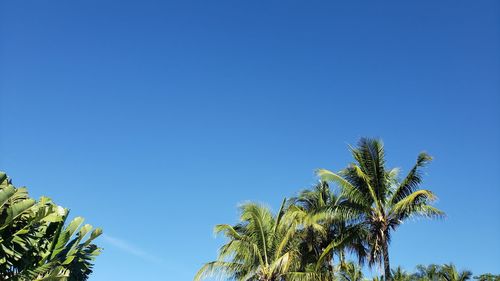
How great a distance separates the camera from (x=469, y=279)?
41.7 metres

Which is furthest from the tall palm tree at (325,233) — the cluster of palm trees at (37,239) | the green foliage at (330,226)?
the cluster of palm trees at (37,239)

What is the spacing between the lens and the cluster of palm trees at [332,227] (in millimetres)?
19422

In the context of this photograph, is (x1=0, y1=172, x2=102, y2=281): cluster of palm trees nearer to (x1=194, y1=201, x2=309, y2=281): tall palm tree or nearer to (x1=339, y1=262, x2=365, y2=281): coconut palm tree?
(x1=194, y1=201, x2=309, y2=281): tall palm tree

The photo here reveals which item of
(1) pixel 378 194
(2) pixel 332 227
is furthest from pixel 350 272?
(1) pixel 378 194

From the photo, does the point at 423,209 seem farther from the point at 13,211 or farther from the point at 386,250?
the point at 13,211

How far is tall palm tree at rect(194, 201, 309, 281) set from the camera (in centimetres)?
2209

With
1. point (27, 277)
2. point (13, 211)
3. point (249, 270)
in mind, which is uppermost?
point (249, 270)

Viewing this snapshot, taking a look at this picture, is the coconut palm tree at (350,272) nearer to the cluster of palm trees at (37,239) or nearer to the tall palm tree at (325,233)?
the tall palm tree at (325,233)

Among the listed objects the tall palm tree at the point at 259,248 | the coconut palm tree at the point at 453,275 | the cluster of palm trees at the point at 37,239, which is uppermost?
the coconut palm tree at the point at 453,275

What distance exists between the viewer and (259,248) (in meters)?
22.7

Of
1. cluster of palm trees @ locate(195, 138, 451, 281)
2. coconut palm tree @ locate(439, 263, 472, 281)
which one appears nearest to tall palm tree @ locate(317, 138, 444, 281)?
cluster of palm trees @ locate(195, 138, 451, 281)

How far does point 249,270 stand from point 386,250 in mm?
6319

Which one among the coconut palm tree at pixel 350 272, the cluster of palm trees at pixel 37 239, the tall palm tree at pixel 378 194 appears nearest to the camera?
the cluster of palm trees at pixel 37 239

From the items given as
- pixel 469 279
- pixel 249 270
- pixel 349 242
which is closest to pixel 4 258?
pixel 249 270
